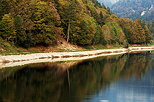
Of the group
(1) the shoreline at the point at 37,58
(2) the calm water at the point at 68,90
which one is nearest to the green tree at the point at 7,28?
(1) the shoreline at the point at 37,58

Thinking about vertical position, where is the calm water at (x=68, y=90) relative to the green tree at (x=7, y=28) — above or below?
below

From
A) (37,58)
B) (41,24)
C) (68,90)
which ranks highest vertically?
(41,24)

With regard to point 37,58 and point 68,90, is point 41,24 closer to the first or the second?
point 37,58

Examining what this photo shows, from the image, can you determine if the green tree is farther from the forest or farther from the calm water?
the calm water

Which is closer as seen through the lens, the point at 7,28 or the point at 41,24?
the point at 7,28

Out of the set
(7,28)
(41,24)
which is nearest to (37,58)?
(7,28)

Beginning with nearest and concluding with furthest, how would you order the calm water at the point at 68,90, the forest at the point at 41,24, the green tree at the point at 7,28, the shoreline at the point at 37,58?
the calm water at the point at 68,90 → the shoreline at the point at 37,58 → the green tree at the point at 7,28 → the forest at the point at 41,24

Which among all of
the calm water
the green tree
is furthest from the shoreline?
the calm water

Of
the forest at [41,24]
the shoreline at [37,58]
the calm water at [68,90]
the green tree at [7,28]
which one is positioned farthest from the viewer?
the forest at [41,24]

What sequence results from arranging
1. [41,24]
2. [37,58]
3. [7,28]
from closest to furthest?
[37,58]
[7,28]
[41,24]

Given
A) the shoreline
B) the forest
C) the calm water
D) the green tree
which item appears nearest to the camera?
the calm water

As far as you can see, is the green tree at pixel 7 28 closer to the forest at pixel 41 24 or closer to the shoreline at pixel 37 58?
the forest at pixel 41 24

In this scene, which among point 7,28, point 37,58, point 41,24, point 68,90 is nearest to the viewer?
point 68,90

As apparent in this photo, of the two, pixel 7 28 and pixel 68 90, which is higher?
pixel 7 28
